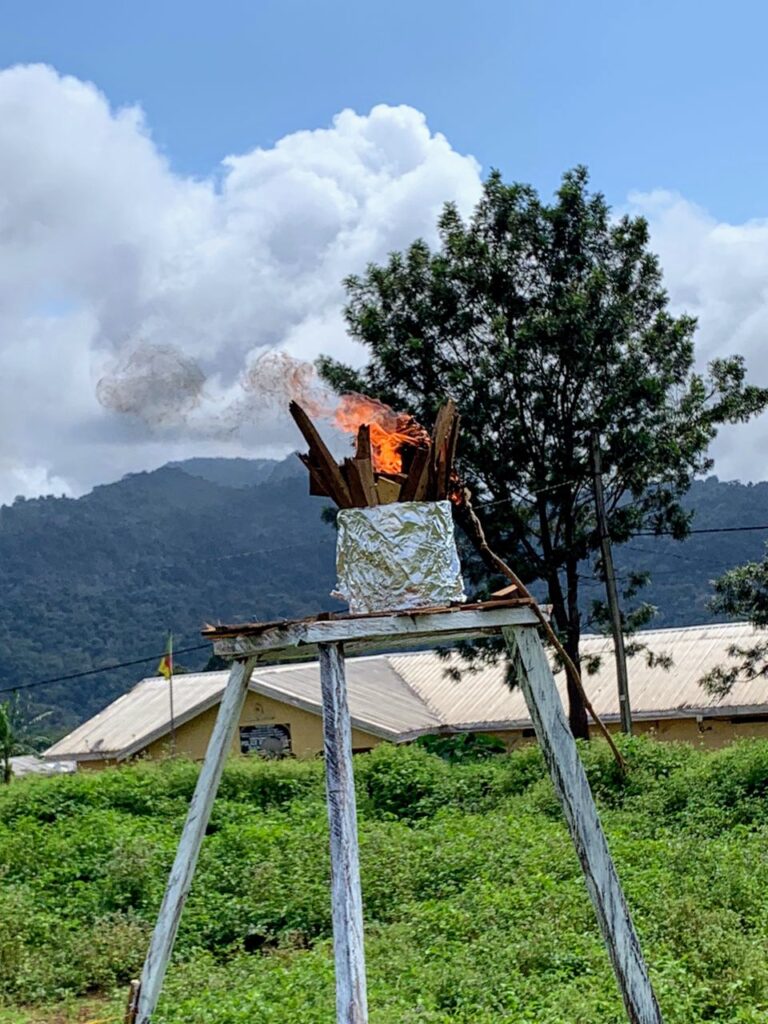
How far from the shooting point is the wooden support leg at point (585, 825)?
4656 millimetres

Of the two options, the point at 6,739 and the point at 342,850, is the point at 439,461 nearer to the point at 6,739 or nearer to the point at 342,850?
the point at 342,850

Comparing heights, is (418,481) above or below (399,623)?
above

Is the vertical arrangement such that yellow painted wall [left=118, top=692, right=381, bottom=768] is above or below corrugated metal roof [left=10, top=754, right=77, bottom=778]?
above

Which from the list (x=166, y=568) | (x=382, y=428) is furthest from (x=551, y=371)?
(x=166, y=568)

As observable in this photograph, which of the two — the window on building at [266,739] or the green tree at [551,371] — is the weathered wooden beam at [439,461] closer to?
the green tree at [551,371]

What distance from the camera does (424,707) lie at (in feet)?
81.0

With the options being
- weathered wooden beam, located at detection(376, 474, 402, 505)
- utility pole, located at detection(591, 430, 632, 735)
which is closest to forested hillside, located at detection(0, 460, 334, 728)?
utility pole, located at detection(591, 430, 632, 735)

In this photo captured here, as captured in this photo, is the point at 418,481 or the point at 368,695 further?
the point at 368,695

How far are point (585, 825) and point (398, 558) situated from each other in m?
1.35

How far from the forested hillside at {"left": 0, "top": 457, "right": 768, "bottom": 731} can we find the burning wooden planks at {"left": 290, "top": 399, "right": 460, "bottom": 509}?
110 ft

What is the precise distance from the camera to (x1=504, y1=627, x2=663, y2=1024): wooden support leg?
4.66 meters

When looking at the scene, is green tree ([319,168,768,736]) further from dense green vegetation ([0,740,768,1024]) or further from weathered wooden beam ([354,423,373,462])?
weathered wooden beam ([354,423,373,462])

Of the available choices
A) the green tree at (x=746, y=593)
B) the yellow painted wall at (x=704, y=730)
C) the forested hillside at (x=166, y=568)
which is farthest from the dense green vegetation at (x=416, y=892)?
the forested hillside at (x=166, y=568)

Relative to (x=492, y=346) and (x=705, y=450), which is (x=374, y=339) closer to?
(x=492, y=346)
